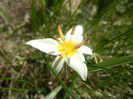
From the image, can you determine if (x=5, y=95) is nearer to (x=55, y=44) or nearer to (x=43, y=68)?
(x=43, y=68)

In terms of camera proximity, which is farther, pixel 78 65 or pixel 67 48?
pixel 67 48

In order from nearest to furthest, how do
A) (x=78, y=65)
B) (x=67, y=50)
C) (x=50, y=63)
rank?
(x=78, y=65)
(x=67, y=50)
(x=50, y=63)

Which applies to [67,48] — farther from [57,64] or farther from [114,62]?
[114,62]

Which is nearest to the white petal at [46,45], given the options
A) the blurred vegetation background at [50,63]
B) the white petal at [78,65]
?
the white petal at [78,65]

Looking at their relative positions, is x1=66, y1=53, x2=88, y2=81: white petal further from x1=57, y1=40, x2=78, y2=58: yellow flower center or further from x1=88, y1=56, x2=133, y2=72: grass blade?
x1=88, y1=56, x2=133, y2=72: grass blade

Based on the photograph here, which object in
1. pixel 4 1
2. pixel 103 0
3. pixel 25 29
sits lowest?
pixel 25 29

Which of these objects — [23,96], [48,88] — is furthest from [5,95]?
[48,88]

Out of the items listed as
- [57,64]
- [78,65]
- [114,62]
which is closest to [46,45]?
[57,64]
